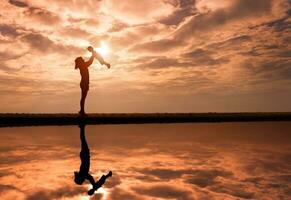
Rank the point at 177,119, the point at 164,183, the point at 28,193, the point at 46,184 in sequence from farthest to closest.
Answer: the point at 177,119 → the point at 164,183 → the point at 46,184 → the point at 28,193

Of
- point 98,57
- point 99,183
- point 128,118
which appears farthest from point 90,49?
point 99,183

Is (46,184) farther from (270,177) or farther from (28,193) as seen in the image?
(270,177)

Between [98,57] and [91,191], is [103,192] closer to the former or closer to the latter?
[91,191]

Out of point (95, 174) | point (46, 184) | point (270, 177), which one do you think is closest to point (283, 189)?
point (270, 177)

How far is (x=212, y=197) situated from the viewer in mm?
10844

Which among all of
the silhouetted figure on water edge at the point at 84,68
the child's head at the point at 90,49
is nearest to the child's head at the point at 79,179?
the silhouetted figure on water edge at the point at 84,68

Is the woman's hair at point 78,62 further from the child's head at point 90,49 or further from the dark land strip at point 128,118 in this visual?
the dark land strip at point 128,118

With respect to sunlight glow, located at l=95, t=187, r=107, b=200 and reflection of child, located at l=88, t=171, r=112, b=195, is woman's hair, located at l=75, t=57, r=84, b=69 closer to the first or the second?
reflection of child, located at l=88, t=171, r=112, b=195

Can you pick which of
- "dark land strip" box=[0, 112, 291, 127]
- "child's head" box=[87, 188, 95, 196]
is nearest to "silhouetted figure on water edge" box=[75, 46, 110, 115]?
"dark land strip" box=[0, 112, 291, 127]

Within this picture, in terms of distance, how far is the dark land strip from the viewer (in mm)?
13805

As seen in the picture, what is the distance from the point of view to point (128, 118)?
604 inches

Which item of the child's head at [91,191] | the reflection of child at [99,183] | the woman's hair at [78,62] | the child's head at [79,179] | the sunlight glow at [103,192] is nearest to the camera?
the child's head at [91,191]

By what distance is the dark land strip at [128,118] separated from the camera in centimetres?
1380

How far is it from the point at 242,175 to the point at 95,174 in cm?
584
